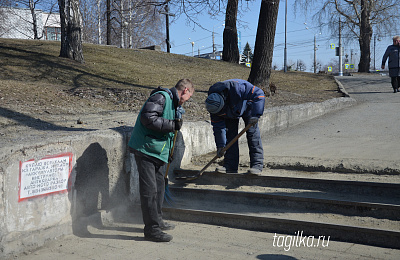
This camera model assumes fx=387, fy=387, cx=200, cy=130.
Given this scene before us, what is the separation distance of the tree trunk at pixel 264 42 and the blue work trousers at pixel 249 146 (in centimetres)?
594

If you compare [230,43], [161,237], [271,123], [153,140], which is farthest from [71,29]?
[230,43]

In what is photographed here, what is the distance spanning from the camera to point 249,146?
5320 millimetres

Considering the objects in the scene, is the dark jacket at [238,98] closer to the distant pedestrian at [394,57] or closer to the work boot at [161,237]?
the work boot at [161,237]

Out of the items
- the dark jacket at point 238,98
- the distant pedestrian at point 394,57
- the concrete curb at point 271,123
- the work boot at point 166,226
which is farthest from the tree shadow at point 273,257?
the distant pedestrian at point 394,57

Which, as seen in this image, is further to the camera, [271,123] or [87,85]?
[87,85]

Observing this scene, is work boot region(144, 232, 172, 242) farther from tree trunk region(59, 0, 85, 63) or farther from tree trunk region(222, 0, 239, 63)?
tree trunk region(222, 0, 239, 63)

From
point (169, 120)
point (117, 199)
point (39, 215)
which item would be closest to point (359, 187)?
point (169, 120)

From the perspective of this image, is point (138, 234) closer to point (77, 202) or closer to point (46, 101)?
point (77, 202)

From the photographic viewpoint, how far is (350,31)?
3156 cm

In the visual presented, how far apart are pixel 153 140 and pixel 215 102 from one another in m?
1.25

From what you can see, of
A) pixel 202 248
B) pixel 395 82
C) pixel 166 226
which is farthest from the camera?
pixel 395 82

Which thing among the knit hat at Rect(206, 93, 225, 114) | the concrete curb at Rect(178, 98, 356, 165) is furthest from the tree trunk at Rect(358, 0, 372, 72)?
the knit hat at Rect(206, 93, 225, 114)

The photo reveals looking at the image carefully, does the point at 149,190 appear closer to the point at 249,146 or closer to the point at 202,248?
the point at 202,248

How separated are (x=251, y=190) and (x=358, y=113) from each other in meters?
5.70
